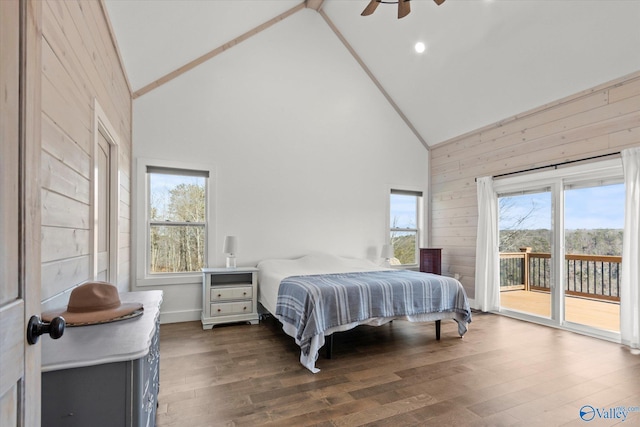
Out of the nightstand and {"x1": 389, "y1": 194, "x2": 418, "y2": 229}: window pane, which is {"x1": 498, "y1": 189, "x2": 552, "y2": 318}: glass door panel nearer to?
{"x1": 389, "y1": 194, "x2": 418, "y2": 229}: window pane

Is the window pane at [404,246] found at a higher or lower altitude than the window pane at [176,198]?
lower

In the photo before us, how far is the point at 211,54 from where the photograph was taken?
14.7ft

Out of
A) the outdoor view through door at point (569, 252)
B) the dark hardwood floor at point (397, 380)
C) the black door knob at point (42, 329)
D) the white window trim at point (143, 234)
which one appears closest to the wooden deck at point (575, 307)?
the outdoor view through door at point (569, 252)

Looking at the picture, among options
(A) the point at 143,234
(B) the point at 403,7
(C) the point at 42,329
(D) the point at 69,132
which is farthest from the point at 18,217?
(A) the point at 143,234

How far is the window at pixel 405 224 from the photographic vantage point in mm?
5859

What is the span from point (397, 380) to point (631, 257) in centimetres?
282

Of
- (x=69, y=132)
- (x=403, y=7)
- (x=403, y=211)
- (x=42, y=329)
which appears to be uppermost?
(x=403, y=7)

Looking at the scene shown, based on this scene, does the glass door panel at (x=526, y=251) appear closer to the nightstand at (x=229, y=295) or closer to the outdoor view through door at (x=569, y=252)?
the outdoor view through door at (x=569, y=252)

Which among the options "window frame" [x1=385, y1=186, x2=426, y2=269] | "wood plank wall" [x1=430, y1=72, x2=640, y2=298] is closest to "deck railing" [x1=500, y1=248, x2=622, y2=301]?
"wood plank wall" [x1=430, y1=72, x2=640, y2=298]

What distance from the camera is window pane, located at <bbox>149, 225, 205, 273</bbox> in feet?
14.1

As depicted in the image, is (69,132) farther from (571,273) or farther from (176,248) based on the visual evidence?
(571,273)

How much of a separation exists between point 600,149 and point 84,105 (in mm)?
4895

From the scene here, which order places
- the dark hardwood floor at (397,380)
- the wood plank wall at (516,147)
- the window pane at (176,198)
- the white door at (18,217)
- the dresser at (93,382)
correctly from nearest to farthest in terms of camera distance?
the white door at (18,217)
the dresser at (93,382)
the dark hardwood floor at (397,380)
the wood plank wall at (516,147)
the window pane at (176,198)

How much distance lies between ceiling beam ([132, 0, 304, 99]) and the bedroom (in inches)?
2.7
